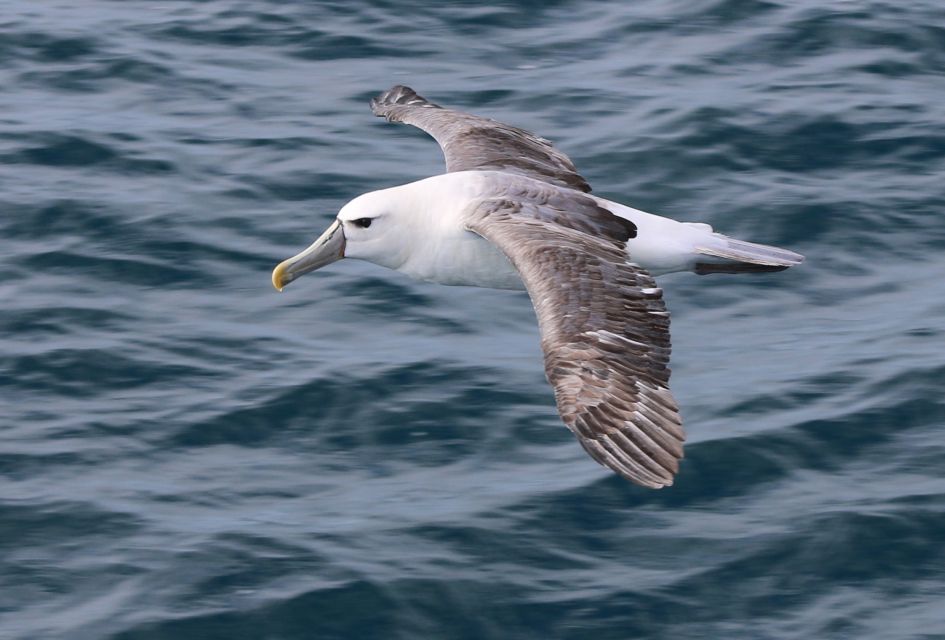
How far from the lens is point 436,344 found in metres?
11.1

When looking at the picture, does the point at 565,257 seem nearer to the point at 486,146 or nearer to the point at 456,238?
the point at 456,238

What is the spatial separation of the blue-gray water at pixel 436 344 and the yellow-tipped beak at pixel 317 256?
0.77m

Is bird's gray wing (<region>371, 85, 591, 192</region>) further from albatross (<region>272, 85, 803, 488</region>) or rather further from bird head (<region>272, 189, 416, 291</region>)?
bird head (<region>272, 189, 416, 291</region>)

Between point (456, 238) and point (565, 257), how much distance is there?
3.36 ft

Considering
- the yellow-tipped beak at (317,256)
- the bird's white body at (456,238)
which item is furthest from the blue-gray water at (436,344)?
the bird's white body at (456,238)

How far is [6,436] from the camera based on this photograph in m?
10.0

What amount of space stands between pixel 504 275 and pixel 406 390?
1084mm

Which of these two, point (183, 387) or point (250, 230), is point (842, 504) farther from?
point (250, 230)

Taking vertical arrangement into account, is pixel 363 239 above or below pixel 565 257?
below

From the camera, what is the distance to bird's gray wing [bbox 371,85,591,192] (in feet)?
37.1

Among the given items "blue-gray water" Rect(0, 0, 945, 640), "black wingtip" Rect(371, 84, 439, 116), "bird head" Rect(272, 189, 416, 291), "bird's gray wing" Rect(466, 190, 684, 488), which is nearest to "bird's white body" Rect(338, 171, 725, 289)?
"bird head" Rect(272, 189, 416, 291)

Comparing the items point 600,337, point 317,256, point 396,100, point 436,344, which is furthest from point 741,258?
point 396,100

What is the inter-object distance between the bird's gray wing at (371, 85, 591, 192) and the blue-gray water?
93 cm

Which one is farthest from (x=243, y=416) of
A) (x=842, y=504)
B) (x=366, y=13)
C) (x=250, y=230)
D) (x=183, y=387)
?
(x=366, y=13)
